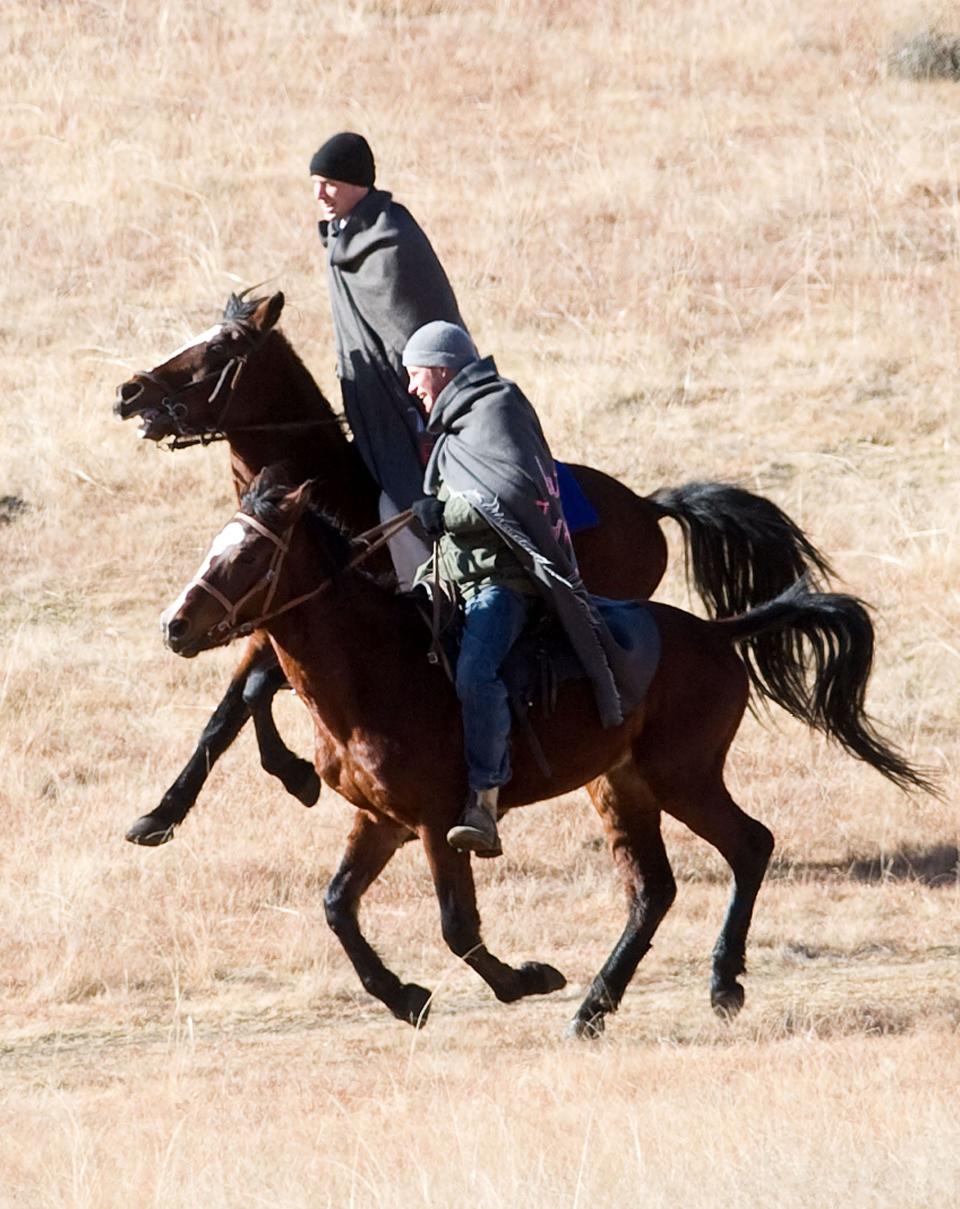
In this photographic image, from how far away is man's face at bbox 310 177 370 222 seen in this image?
28.7 feet

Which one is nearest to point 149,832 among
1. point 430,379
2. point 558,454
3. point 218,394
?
point 218,394

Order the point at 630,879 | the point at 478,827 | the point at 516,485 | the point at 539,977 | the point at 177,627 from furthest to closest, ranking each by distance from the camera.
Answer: the point at 630,879
the point at 539,977
the point at 516,485
the point at 478,827
the point at 177,627

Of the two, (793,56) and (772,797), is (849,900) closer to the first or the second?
(772,797)

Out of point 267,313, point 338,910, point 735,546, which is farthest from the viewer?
point 735,546

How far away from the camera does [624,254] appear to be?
17.4 meters

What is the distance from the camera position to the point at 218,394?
27.9 ft

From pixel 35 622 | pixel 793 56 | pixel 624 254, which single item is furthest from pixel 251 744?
pixel 793 56

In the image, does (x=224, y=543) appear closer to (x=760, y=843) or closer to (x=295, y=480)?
(x=295, y=480)

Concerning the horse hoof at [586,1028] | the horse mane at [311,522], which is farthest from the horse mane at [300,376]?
the horse hoof at [586,1028]

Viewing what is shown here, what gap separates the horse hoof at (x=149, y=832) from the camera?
8789 millimetres

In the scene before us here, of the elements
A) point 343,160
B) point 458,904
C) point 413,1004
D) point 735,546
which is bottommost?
point 413,1004

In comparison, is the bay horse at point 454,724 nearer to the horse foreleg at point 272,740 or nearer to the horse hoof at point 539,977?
the horse hoof at point 539,977

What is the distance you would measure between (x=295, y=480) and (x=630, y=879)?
1993mm

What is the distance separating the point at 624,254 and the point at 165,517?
4.94m
